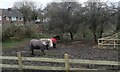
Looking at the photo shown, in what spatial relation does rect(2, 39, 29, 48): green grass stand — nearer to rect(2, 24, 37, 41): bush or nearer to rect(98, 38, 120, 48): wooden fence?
rect(2, 24, 37, 41): bush

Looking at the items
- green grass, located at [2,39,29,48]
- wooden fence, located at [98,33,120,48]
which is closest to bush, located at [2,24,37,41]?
green grass, located at [2,39,29,48]

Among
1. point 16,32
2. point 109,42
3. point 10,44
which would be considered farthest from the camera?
point 16,32

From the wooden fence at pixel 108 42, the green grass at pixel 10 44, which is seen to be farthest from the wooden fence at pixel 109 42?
the green grass at pixel 10 44

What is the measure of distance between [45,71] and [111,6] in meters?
13.1

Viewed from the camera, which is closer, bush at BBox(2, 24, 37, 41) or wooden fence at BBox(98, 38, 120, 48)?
wooden fence at BBox(98, 38, 120, 48)

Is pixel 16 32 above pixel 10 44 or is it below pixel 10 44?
above

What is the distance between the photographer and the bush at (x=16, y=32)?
19.2m

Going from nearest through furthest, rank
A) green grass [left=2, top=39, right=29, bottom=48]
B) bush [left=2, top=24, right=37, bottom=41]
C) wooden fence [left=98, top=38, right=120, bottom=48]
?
wooden fence [left=98, top=38, right=120, bottom=48] < green grass [left=2, top=39, right=29, bottom=48] < bush [left=2, top=24, right=37, bottom=41]

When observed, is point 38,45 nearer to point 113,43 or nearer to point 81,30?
point 113,43

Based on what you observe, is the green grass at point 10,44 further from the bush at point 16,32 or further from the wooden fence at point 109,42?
the wooden fence at point 109,42

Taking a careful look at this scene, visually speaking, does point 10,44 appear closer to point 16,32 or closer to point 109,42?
point 16,32

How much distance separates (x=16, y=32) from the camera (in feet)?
66.4

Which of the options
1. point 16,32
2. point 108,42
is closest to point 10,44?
point 16,32

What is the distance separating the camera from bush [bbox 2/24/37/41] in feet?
63.0
